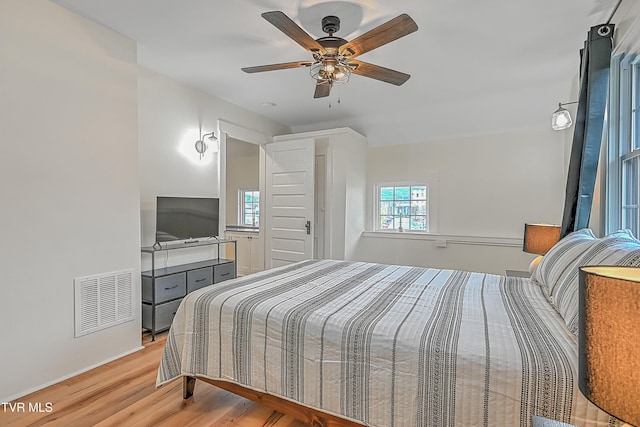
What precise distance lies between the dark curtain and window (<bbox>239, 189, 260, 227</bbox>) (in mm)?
4825

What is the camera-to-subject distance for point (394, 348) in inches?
51.6

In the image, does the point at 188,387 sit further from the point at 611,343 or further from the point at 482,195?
the point at 482,195

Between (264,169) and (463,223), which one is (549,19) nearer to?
(463,223)

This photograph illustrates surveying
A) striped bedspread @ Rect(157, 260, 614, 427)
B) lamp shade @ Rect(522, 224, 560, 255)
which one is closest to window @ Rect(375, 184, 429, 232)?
lamp shade @ Rect(522, 224, 560, 255)

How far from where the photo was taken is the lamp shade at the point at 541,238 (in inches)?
105

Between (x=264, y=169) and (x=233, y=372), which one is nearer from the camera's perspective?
(x=233, y=372)

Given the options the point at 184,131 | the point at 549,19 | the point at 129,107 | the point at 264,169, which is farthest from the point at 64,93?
the point at 549,19

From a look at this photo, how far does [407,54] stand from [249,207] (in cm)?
426

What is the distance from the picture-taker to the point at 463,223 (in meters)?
4.39

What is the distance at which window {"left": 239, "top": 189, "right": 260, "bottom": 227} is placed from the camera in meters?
6.17

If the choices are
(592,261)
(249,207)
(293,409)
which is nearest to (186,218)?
(293,409)

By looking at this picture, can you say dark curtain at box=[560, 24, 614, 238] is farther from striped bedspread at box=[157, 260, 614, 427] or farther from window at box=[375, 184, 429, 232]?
window at box=[375, 184, 429, 232]

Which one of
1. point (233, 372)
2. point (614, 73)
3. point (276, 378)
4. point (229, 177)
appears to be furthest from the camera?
point (229, 177)

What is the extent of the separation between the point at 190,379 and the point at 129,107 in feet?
7.17
